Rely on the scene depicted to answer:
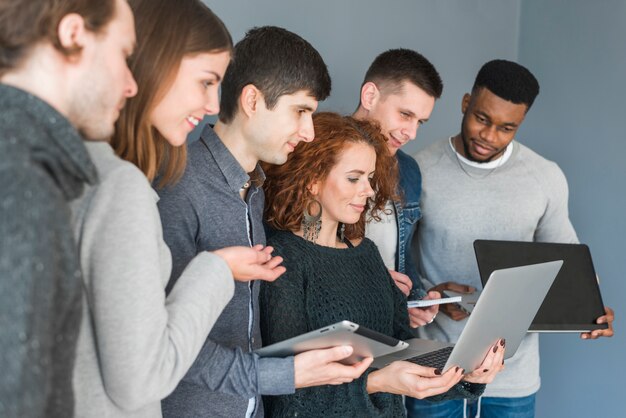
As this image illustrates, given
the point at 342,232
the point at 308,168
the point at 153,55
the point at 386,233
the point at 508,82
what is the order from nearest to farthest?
1. the point at 153,55
2. the point at 308,168
3. the point at 342,232
4. the point at 386,233
5. the point at 508,82

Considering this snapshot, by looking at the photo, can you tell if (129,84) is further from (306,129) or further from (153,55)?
(306,129)

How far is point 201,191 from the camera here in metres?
1.37

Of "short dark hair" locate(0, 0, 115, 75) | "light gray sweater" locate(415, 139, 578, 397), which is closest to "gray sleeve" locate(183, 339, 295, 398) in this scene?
"short dark hair" locate(0, 0, 115, 75)

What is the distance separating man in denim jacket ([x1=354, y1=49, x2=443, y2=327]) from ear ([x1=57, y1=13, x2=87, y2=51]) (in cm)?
122

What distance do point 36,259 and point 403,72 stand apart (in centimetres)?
153

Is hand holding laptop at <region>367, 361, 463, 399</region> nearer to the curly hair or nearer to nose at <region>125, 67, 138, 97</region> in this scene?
the curly hair

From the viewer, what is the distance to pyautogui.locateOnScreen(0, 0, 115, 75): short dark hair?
784 mm

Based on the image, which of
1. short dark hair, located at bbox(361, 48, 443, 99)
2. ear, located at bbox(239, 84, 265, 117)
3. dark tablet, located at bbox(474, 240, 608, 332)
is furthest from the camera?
short dark hair, located at bbox(361, 48, 443, 99)

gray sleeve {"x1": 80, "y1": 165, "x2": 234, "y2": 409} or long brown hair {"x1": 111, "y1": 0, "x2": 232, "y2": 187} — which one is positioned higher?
long brown hair {"x1": 111, "y1": 0, "x2": 232, "y2": 187}

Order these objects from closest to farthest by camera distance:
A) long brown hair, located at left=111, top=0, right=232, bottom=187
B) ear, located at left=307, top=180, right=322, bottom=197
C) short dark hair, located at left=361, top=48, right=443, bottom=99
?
long brown hair, located at left=111, top=0, right=232, bottom=187 < ear, located at left=307, top=180, right=322, bottom=197 < short dark hair, located at left=361, top=48, right=443, bottom=99

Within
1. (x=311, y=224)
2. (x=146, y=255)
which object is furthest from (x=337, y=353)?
(x=146, y=255)

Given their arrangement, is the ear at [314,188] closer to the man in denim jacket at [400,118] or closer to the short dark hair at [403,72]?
the man in denim jacket at [400,118]

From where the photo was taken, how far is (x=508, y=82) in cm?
217

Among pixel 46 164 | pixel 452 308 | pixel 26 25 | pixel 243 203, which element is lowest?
pixel 452 308
